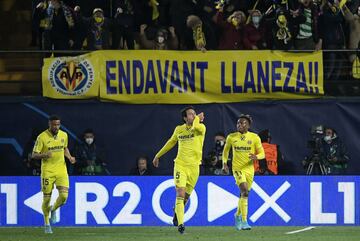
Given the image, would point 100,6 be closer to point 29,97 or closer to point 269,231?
point 29,97

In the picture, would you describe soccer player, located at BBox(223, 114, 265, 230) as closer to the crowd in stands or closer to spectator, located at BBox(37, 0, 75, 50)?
the crowd in stands

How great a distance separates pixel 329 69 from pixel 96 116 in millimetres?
4828

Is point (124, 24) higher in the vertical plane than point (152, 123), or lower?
higher

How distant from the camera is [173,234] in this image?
19266 mm

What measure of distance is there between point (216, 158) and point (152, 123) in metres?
1.83

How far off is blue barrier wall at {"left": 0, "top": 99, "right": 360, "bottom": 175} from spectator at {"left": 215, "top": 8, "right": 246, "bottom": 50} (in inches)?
47.6

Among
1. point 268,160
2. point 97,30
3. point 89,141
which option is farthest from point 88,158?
point 268,160

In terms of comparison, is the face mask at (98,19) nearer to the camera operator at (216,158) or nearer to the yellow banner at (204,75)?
the yellow banner at (204,75)

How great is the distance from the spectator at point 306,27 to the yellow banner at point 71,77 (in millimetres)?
4033

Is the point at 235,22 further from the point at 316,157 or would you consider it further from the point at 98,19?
the point at 316,157

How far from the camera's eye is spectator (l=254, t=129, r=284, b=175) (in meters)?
22.7

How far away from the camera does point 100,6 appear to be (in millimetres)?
24859

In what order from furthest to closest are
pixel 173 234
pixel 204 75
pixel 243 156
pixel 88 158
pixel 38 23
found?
pixel 38 23
pixel 204 75
pixel 88 158
pixel 243 156
pixel 173 234

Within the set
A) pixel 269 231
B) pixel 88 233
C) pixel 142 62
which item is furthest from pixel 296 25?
pixel 88 233
